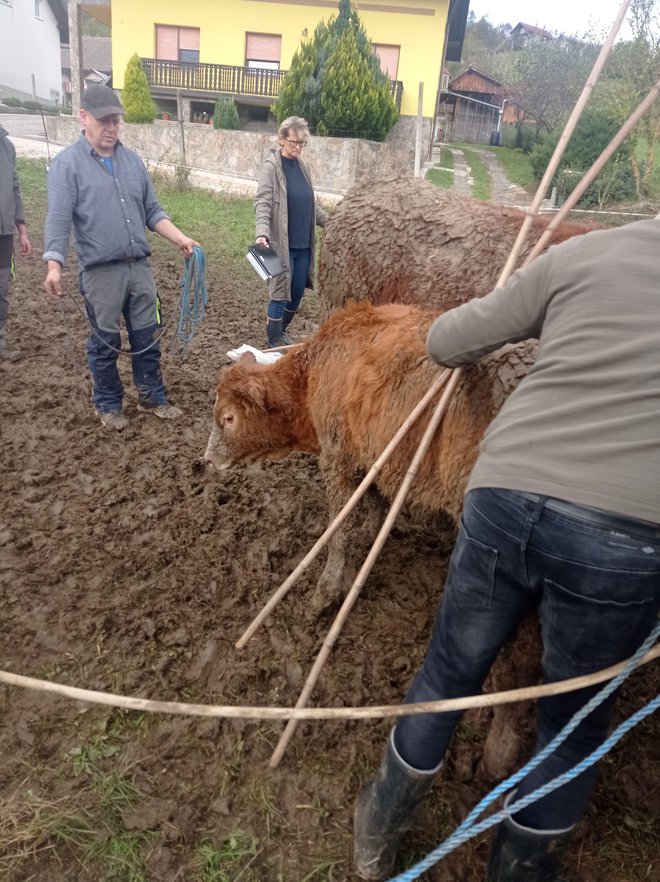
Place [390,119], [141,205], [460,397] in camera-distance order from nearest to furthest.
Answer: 1. [460,397]
2. [141,205]
3. [390,119]

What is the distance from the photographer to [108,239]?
4.84 meters

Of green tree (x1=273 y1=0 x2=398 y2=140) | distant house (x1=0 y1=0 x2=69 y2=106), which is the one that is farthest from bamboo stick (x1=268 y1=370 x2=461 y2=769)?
distant house (x1=0 y1=0 x2=69 y2=106)

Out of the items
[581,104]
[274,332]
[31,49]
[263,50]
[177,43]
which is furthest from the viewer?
[31,49]

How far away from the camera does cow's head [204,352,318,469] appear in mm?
3678

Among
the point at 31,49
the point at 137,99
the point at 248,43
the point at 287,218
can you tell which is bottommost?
the point at 287,218

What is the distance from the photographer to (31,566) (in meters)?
3.80

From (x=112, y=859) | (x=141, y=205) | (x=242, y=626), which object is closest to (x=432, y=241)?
(x=141, y=205)

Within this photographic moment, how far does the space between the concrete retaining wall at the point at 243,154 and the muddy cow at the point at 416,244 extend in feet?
42.3

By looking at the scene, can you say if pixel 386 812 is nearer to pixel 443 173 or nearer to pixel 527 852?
pixel 527 852

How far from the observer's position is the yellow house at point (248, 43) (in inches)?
1049

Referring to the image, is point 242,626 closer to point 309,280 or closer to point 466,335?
point 466,335

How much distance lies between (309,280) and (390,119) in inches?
680

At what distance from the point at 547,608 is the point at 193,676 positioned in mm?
2011

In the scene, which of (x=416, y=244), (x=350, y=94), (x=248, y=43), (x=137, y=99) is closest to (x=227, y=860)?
(x=416, y=244)
